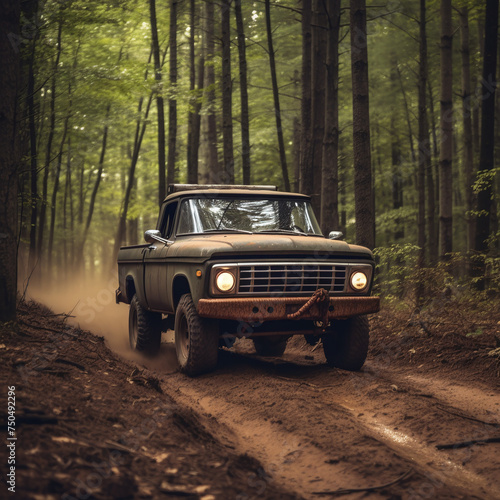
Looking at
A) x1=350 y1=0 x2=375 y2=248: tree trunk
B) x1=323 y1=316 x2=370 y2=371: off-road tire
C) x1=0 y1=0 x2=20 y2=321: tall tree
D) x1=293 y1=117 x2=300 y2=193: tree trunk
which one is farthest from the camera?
x1=293 y1=117 x2=300 y2=193: tree trunk

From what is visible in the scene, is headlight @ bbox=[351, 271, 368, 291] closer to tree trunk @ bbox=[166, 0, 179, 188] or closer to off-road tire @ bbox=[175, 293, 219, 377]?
off-road tire @ bbox=[175, 293, 219, 377]

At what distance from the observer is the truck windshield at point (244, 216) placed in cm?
756

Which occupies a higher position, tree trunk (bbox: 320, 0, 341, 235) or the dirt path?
tree trunk (bbox: 320, 0, 341, 235)

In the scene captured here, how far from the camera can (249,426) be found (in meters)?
5.02

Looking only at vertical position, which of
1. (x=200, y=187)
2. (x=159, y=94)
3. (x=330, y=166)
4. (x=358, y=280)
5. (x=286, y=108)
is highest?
(x=286, y=108)

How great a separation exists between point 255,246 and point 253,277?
0.35 meters

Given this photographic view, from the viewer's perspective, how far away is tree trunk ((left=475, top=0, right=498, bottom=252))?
11.0m

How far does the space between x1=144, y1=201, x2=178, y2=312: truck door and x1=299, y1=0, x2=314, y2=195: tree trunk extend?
6.12 meters

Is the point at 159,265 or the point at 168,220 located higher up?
the point at 168,220

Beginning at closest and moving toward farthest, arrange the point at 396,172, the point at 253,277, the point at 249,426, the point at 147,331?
the point at 249,426, the point at 253,277, the point at 147,331, the point at 396,172

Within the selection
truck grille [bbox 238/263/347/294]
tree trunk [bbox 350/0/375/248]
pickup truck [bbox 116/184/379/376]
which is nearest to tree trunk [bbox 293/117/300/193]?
tree trunk [bbox 350/0/375/248]

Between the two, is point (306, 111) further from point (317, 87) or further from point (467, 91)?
point (467, 91)

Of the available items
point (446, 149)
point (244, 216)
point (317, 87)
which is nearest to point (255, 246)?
point (244, 216)

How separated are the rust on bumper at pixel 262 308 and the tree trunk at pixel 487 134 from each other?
18.0ft
